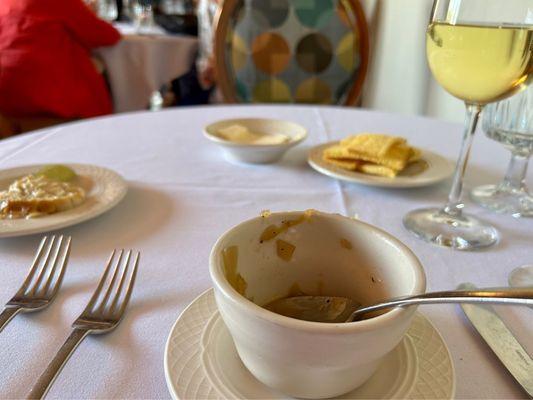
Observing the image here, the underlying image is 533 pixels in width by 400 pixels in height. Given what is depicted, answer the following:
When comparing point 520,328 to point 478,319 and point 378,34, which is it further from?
point 378,34

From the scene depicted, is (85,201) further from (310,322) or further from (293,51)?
(293,51)

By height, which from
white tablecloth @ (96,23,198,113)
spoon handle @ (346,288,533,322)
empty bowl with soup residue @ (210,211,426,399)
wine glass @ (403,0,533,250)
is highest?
wine glass @ (403,0,533,250)

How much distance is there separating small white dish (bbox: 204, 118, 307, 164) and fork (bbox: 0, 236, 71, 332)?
268 millimetres

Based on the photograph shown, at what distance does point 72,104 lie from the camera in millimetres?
1624

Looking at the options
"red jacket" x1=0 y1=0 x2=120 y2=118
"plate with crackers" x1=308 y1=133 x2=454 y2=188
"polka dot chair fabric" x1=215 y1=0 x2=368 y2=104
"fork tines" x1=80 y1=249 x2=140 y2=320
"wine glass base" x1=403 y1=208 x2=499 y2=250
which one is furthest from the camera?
"red jacket" x1=0 y1=0 x2=120 y2=118

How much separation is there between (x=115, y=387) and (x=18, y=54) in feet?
5.10

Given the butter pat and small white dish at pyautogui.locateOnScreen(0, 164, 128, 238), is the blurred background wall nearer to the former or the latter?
the butter pat

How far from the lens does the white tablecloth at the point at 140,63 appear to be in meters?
1.81

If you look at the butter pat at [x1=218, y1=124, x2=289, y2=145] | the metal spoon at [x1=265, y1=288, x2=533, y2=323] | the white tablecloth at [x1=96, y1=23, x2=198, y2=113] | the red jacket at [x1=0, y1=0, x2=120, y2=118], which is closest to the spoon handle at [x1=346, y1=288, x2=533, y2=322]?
the metal spoon at [x1=265, y1=288, x2=533, y2=323]

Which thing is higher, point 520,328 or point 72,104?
point 520,328

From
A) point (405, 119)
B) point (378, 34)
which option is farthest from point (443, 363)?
point (378, 34)

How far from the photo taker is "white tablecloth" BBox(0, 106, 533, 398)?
280mm

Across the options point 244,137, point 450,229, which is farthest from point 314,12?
point 450,229

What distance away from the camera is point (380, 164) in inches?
22.2
